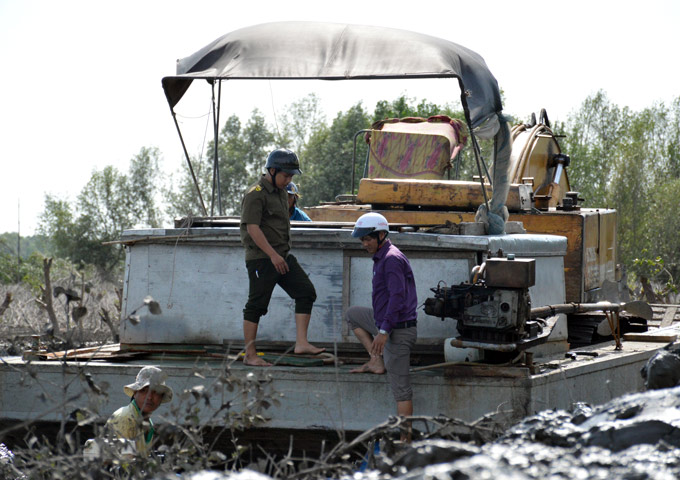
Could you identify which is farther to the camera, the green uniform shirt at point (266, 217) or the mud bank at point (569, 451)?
the green uniform shirt at point (266, 217)

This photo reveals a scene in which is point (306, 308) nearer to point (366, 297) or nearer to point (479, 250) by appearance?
point (366, 297)

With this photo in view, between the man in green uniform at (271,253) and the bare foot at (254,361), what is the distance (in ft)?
0.07

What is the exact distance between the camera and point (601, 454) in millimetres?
3758

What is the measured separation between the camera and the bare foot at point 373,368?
262 inches

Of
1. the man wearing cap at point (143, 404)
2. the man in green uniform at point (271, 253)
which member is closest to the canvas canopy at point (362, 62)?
the man in green uniform at point (271, 253)

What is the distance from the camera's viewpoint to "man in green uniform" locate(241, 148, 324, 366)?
7.07 metres

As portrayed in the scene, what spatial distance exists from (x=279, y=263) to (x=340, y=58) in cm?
194

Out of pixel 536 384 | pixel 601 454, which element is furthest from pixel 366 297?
pixel 601 454

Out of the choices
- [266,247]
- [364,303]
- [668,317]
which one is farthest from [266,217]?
[668,317]

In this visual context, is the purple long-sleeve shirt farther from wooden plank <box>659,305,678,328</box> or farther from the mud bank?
wooden plank <box>659,305,678,328</box>

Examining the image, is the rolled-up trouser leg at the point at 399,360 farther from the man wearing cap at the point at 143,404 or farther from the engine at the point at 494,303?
the man wearing cap at the point at 143,404

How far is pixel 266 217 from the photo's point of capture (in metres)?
7.25

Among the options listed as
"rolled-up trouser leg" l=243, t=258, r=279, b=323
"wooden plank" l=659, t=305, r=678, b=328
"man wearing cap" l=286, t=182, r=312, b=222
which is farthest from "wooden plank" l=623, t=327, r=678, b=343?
"rolled-up trouser leg" l=243, t=258, r=279, b=323

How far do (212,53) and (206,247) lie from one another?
5.80 feet
